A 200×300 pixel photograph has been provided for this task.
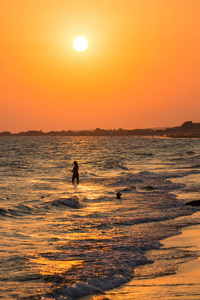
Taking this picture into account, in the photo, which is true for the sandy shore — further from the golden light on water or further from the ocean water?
the golden light on water

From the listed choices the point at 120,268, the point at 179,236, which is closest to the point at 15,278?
the point at 120,268

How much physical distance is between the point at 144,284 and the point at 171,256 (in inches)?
80.8

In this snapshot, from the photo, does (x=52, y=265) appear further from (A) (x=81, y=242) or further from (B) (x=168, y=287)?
(B) (x=168, y=287)

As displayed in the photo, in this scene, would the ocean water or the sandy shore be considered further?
the ocean water

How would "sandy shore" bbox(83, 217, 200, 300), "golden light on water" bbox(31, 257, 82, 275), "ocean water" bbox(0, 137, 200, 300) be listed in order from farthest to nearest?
1. "golden light on water" bbox(31, 257, 82, 275)
2. "ocean water" bbox(0, 137, 200, 300)
3. "sandy shore" bbox(83, 217, 200, 300)

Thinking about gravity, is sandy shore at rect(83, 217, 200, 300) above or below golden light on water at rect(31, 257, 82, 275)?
above

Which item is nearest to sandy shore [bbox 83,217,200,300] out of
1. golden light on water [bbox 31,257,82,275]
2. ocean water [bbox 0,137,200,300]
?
ocean water [bbox 0,137,200,300]

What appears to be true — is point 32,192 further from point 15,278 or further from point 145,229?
point 15,278

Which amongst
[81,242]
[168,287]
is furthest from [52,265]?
[168,287]

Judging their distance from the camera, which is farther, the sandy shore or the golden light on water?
the golden light on water

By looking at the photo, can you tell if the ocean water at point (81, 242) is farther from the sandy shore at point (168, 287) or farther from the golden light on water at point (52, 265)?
the sandy shore at point (168, 287)

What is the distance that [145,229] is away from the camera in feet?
42.2

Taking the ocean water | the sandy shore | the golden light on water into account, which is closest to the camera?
the sandy shore

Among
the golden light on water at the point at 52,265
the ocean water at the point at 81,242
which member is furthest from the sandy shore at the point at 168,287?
the golden light on water at the point at 52,265
